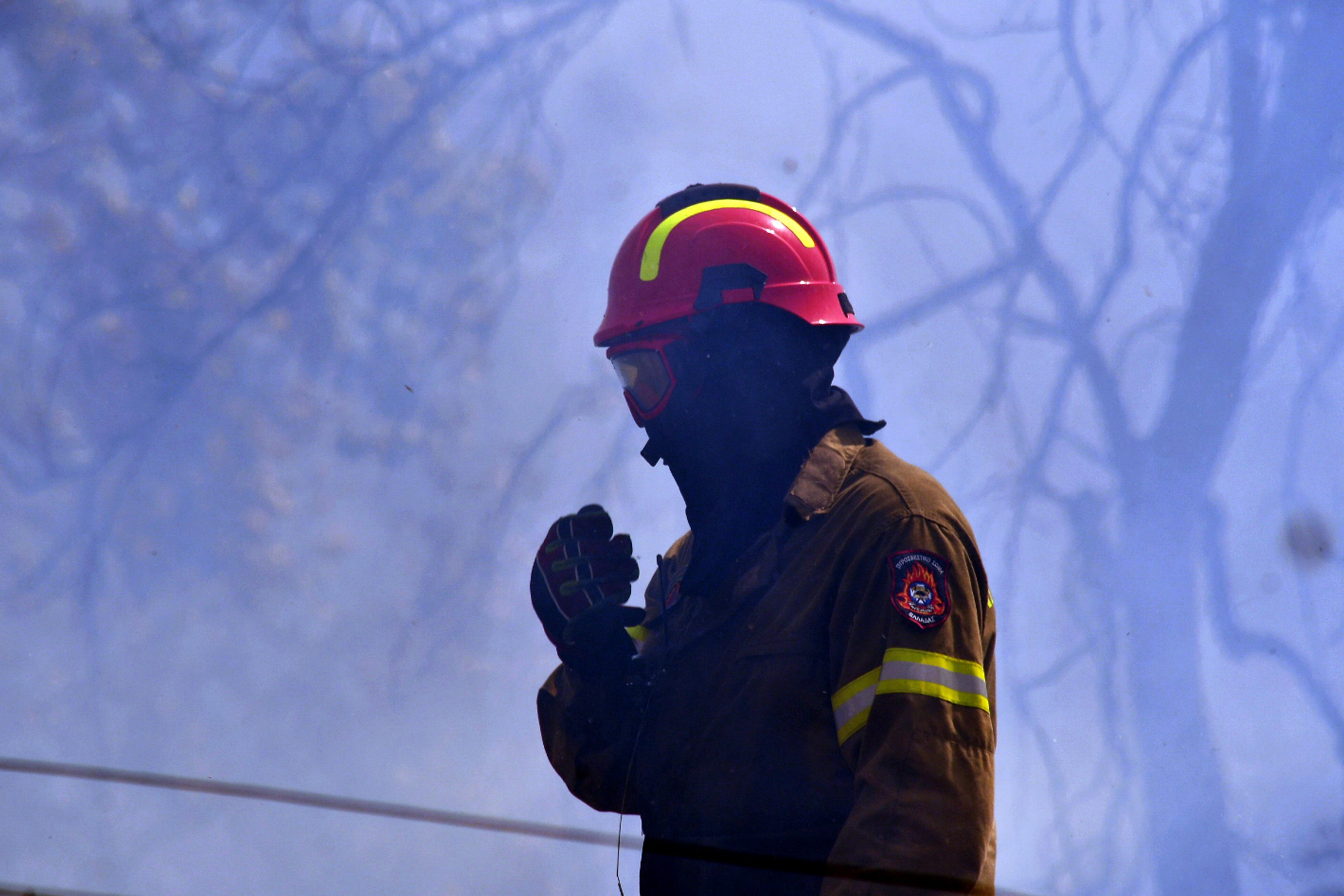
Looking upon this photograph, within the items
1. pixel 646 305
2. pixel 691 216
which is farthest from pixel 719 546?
pixel 691 216

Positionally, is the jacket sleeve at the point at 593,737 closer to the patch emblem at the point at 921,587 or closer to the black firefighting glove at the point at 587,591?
the black firefighting glove at the point at 587,591

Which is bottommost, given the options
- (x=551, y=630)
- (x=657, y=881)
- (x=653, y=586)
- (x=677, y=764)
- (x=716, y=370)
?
(x=657, y=881)

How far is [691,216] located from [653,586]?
90cm

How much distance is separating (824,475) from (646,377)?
50 centimetres

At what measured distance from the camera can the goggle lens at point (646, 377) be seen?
198 cm

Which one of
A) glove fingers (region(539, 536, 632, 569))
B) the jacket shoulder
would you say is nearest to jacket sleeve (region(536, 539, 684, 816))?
glove fingers (region(539, 536, 632, 569))

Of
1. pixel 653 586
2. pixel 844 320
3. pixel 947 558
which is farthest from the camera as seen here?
pixel 653 586

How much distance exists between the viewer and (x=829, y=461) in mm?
1718

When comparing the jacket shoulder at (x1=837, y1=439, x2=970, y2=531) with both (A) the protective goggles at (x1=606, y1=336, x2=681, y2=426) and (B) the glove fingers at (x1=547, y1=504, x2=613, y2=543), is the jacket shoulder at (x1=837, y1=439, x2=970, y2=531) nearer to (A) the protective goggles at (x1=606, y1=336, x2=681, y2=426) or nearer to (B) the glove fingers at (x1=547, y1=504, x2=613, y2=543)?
(A) the protective goggles at (x1=606, y1=336, x2=681, y2=426)

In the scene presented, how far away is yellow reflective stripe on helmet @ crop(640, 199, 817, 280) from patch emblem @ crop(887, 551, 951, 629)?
2.74 feet

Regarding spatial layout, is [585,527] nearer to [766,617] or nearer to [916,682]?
[766,617]

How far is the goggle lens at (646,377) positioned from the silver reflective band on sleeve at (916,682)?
2.48ft

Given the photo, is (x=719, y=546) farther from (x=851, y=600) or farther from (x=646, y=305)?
(x=646, y=305)

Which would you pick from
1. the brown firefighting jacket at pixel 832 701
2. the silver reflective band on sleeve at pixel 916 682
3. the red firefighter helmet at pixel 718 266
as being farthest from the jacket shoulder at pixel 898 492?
the red firefighter helmet at pixel 718 266
